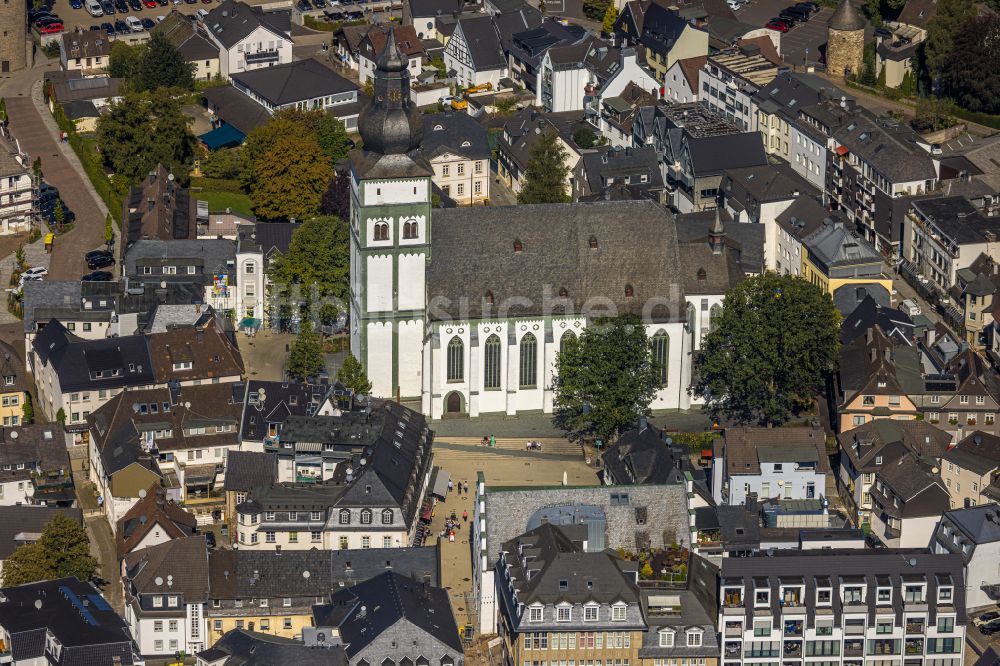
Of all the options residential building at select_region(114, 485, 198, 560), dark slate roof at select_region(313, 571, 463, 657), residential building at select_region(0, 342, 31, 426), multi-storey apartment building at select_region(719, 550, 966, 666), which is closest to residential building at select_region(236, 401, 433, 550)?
residential building at select_region(114, 485, 198, 560)

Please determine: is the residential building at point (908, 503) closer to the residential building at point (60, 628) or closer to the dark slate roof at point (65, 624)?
the residential building at point (60, 628)

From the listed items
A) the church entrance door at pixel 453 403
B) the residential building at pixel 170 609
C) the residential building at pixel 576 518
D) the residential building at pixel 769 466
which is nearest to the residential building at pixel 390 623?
the residential building at pixel 576 518

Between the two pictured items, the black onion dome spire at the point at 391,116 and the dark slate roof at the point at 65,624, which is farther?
the black onion dome spire at the point at 391,116

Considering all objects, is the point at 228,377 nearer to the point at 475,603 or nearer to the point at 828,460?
the point at 475,603

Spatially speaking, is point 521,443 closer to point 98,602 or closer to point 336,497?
point 336,497

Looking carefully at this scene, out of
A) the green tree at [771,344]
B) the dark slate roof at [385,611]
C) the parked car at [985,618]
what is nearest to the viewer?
the dark slate roof at [385,611]

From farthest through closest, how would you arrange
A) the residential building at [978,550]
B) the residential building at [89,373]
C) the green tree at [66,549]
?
1. the residential building at [89,373]
2. the green tree at [66,549]
3. the residential building at [978,550]

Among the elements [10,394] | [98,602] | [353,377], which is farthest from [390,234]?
[98,602]

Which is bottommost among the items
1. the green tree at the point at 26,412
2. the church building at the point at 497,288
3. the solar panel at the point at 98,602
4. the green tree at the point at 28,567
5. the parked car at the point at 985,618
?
the parked car at the point at 985,618
